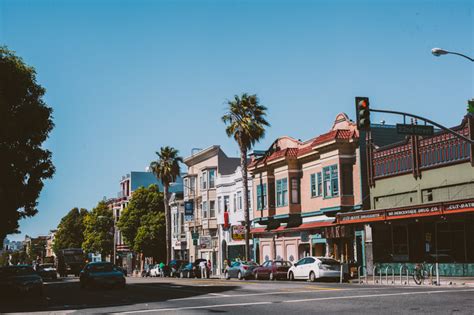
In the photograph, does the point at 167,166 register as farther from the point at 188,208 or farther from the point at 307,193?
the point at 307,193

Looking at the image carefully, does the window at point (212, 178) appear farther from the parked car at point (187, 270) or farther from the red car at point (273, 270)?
the red car at point (273, 270)

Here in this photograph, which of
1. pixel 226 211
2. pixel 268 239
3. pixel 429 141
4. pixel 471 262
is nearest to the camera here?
pixel 471 262

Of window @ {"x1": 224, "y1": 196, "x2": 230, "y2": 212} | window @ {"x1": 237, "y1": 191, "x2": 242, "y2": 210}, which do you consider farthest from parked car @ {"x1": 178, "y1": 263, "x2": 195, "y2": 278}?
window @ {"x1": 224, "y1": 196, "x2": 230, "y2": 212}

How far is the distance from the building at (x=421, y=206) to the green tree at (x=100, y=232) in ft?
212

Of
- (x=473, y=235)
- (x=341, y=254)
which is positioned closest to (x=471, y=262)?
(x=473, y=235)

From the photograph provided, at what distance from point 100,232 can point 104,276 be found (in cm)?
7216

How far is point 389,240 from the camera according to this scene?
39875 millimetres

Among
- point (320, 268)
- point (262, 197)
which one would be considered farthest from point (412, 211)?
point (262, 197)

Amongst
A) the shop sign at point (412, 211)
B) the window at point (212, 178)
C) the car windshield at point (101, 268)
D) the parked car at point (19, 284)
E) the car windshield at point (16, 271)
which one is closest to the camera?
the parked car at point (19, 284)

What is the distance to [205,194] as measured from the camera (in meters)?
67.2

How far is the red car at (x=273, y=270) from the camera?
40.1m

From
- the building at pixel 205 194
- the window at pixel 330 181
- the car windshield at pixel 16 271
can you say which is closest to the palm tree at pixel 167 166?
the building at pixel 205 194

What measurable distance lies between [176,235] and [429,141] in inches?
1823

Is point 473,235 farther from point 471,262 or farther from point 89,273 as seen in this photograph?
point 89,273
